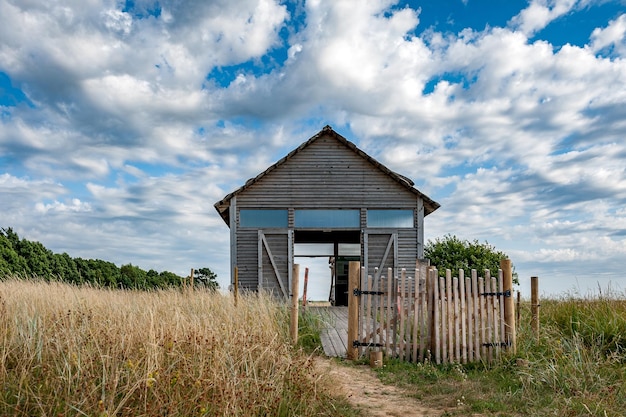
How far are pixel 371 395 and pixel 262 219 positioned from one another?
37.9 feet

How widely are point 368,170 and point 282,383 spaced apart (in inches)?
537

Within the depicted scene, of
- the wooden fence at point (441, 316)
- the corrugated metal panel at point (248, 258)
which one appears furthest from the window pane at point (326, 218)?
the wooden fence at point (441, 316)

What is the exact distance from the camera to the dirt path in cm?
731

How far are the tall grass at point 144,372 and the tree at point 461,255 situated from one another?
1785cm

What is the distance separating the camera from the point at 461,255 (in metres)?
24.9

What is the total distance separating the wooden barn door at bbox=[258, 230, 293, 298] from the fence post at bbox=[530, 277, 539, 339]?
9.21 meters

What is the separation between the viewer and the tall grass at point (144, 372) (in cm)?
527

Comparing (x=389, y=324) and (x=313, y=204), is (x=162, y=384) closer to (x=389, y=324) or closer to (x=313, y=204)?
(x=389, y=324)

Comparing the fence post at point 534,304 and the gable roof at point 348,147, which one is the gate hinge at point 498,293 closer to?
the fence post at point 534,304

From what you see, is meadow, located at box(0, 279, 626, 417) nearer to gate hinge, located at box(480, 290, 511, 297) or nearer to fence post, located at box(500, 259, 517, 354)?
fence post, located at box(500, 259, 517, 354)

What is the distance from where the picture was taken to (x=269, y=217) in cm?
1916

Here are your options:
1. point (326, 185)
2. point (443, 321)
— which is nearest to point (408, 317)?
point (443, 321)

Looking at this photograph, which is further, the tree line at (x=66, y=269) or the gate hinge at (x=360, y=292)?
the tree line at (x=66, y=269)

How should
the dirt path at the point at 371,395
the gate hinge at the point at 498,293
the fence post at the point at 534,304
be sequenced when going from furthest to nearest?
the fence post at the point at 534,304
the gate hinge at the point at 498,293
the dirt path at the point at 371,395
